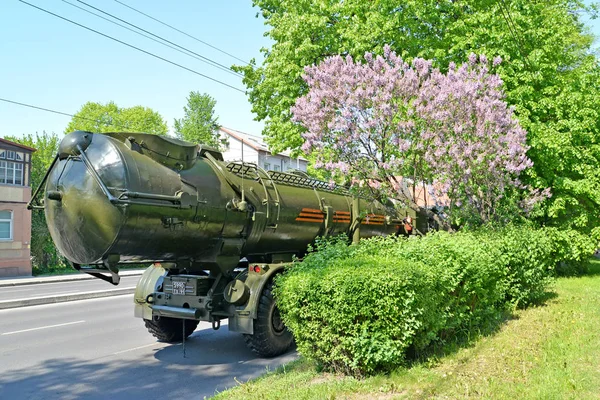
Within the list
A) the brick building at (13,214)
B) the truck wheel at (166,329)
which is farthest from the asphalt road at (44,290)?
the truck wheel at (166,329)

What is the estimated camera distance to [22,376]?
6551mm

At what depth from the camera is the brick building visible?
25891 mm

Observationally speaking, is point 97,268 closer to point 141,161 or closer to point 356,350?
point 141,161

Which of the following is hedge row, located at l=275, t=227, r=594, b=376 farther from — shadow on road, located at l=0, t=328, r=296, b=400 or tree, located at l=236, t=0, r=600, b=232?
tree, located at l=236, t=0, r=600, b=232

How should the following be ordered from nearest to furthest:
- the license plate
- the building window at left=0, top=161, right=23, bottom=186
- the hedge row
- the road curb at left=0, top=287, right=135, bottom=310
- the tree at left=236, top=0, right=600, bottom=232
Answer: the hedge row → the license plate → the road curb at left=0, top=287, right=135, bottom=310 → the tree at left=236, top=0, right=600, bottom=232 → the building window at left=0, top=161, right=23, bottom=186

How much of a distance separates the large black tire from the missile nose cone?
3.14m

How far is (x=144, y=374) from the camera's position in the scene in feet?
21.9

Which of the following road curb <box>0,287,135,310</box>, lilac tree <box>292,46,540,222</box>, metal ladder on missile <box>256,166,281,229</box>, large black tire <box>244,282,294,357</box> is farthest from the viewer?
road curb <box>0,287,135,310</box>

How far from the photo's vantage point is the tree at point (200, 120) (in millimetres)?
49031

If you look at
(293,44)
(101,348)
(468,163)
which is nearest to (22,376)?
(101,348)

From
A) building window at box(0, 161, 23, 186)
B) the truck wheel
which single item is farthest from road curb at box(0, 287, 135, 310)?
building window at box(0, 161, 23, 186)

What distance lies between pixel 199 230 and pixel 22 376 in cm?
300

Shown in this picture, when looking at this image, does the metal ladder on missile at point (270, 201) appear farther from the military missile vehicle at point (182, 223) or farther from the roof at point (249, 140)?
the roof at point (249, 140)

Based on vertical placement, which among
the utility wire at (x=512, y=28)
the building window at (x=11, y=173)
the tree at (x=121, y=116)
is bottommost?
the building window at (x=11, y=173)
